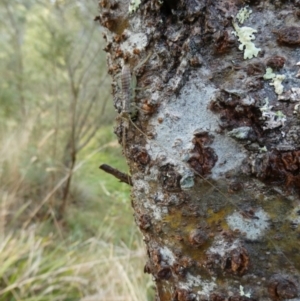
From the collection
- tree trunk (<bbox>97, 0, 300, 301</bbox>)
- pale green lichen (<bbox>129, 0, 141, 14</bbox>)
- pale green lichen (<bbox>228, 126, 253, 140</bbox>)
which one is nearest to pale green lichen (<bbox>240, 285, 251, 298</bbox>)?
tree trunk (<bbox>97, 0, 300, 301</bbox>)

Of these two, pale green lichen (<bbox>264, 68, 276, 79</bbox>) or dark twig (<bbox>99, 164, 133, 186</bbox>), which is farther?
dark twig (<bbox>99, 164, 133, 186</bbox>)

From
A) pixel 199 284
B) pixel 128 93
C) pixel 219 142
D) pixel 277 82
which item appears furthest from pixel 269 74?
pixel 199 284

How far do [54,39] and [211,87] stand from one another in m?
3.85

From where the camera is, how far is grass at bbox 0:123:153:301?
2689 mm

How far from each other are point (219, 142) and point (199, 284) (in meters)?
0.23

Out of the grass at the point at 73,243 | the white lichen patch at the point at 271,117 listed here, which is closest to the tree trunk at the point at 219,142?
the white lichen patch at the point at 271,117

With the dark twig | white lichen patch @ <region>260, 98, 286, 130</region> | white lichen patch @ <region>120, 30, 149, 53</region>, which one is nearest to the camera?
white lichen patch @ <region>260, 98, 286, 130</region>

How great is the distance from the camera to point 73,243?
3.42 meters

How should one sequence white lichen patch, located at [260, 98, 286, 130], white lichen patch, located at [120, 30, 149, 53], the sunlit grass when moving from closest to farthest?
white lichen patch, located at [260, 98, 286, 130]
white lichen patch, located at [120, 30, 149, 53]
the sunlit grass

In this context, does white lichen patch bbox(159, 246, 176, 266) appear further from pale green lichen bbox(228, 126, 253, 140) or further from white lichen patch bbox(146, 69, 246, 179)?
pale green lichen bbox(228, 126, 253, 140)

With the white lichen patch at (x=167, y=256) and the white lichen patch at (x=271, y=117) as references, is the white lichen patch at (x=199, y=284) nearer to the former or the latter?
the white lichen patch at (x=167, y=256)

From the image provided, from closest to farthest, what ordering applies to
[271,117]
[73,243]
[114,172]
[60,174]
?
[271,117] < [114,172] < [73,243] < [60,174]

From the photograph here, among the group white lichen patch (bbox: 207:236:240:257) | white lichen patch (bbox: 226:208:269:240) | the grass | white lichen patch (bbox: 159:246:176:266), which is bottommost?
the grass

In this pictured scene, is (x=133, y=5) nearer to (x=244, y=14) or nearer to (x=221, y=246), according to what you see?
(x=244, y=14)
